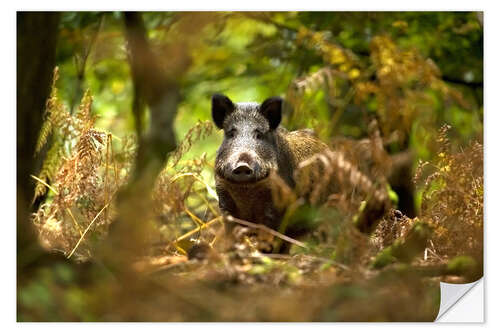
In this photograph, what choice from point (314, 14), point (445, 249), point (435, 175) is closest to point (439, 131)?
point (435, 175)

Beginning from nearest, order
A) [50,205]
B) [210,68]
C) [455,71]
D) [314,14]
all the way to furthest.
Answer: [50,205] → [314,14] → [455,71] → [210,68]

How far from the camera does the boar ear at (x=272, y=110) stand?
565cm

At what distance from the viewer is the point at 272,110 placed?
572 cm

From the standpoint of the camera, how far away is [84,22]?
5672 mm

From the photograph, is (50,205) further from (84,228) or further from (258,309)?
(258,309)

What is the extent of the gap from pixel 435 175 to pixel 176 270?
6.90 ft

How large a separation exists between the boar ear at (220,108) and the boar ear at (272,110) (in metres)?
0.27

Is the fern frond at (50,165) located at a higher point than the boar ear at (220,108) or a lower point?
lower

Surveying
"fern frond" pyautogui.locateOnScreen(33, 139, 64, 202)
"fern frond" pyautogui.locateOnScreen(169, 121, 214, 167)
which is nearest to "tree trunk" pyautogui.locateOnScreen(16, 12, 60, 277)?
"fern frond" pyautogui.locateOnScreen(33, 139, 64, 202)

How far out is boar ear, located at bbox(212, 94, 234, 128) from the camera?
573 centimetres

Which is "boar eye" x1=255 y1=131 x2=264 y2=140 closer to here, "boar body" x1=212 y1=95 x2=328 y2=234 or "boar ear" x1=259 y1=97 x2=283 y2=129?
"boar body" x1=212 y1=95 x2=328 y2=234
